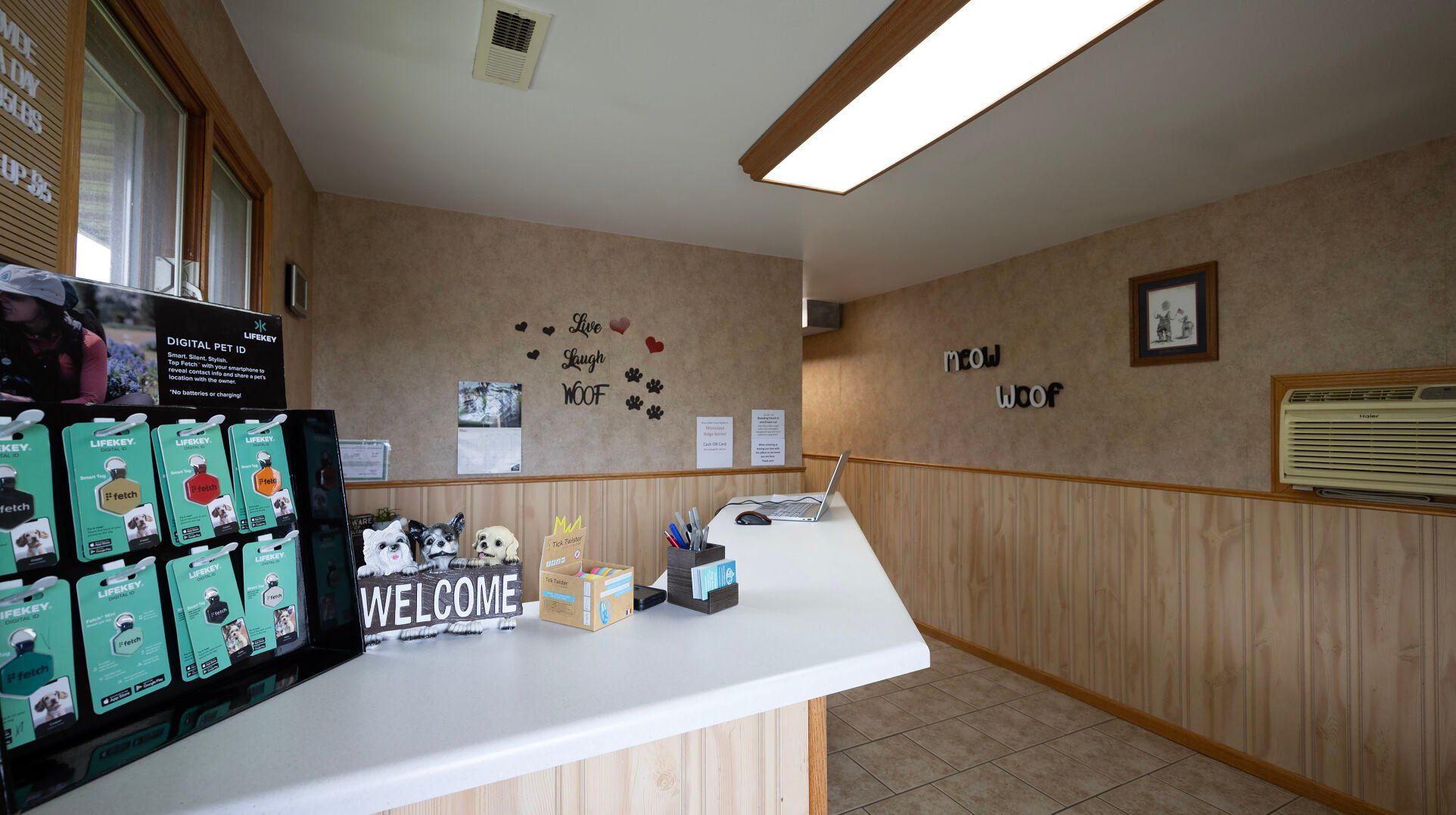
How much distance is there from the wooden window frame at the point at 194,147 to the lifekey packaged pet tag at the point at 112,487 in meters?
0.41

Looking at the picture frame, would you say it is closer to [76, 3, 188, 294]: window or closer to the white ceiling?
the white ceiling

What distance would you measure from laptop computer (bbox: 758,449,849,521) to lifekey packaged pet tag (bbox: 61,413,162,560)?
2160mm

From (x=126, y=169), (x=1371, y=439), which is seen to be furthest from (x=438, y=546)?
(x=1371, y=439)

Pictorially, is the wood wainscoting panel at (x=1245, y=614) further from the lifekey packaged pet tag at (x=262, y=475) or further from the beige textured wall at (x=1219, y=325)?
the lifekey packaged pet tag at (x=262, y=475)

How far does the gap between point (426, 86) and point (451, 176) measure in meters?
0.79

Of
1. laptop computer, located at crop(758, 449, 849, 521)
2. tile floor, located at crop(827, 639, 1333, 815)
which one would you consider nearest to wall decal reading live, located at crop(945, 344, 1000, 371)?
laptop computer, located at crop(758, 449, 849, 521)

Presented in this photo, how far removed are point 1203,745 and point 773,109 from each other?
3.33 m

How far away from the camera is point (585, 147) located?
2.33m

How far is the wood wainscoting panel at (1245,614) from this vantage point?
2189 mm

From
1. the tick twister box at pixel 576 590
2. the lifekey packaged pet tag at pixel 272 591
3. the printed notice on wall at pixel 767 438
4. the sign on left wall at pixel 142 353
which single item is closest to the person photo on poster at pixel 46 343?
the sign on left wall at pixel 142 353

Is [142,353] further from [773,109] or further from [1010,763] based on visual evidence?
[1010,763]

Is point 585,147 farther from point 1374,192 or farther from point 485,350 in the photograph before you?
point 1374,192

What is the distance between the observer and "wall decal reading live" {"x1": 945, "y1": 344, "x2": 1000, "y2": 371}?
12.7 feet

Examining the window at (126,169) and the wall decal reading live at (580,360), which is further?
the wall decal reading live at (580,360)
